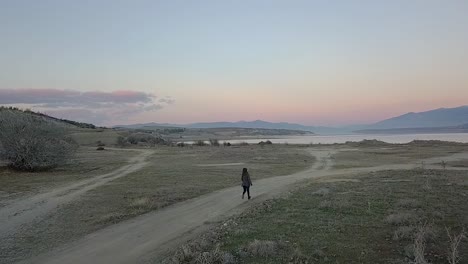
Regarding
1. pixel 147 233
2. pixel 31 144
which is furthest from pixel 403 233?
pixel 31 144

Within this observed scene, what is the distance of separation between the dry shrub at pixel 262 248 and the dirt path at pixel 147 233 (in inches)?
114

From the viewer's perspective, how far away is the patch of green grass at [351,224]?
1135 cm

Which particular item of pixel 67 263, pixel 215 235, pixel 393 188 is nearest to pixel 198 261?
pixel 215 235

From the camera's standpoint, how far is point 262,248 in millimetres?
11586

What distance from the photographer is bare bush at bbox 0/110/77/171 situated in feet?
120

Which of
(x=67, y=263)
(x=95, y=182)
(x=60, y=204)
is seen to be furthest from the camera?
(x=95, y=182)

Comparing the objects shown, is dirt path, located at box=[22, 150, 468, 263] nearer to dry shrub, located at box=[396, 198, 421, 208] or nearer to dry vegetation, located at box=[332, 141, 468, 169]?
dry shrub, located at box=[396, 198, 421, 208]

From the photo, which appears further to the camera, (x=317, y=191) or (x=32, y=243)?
(x=317, y=191)

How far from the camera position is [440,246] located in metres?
12.0

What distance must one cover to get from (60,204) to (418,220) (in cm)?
1662

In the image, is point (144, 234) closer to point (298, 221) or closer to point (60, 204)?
point (298, 221)

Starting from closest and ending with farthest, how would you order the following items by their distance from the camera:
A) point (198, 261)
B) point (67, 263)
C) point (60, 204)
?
point (198, 261) → point (67, 263) → point (60, 204)

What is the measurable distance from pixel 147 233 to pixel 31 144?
2687 cm

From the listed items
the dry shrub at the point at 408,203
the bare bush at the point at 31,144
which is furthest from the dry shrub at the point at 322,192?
the bare bush at the point at 31,144
